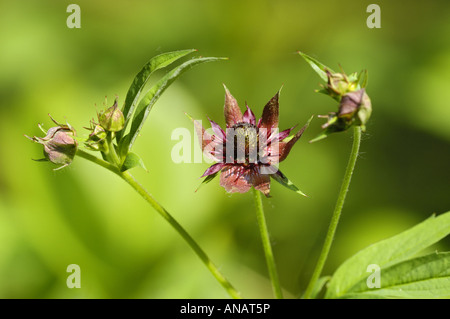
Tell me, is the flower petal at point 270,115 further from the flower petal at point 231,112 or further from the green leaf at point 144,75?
the green leaf at point 144,75

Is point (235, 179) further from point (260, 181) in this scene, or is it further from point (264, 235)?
point (264, 235)

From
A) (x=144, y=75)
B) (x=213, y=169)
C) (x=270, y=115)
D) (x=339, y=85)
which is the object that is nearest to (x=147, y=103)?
(x=144, y=75)

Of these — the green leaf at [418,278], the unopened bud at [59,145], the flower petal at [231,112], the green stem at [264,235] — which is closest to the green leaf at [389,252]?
the green leaf at [418,278]

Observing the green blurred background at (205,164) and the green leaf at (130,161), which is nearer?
the green leaf at (130,161)

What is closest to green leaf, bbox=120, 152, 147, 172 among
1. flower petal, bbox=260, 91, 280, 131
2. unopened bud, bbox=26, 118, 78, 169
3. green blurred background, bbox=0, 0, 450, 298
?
unopened bud, bbox=26, 118, 78, 169

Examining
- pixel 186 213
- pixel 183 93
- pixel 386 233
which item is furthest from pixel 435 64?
pixel 186 213

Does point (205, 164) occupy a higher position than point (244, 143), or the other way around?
point (205, 164)
